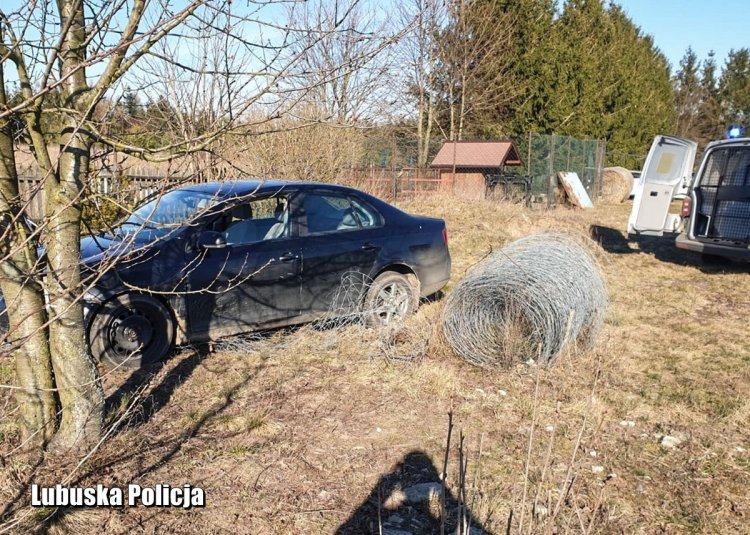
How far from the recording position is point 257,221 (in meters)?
5.54

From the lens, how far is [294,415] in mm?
4152

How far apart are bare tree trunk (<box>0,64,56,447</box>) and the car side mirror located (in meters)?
1.87

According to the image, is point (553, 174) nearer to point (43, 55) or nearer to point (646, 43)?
point (43, 55)

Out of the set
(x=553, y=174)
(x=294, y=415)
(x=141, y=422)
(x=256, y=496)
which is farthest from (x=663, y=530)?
(x=553, y=174)

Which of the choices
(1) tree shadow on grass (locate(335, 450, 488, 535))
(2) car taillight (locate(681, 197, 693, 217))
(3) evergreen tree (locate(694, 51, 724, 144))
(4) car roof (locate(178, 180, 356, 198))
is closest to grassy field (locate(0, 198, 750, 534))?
(1) tree shadow on grass (locate(335, 450, 488, 535))

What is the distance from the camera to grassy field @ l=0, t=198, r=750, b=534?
9.86 ft

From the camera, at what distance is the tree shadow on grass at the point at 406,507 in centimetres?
297

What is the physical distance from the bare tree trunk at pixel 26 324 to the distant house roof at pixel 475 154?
1580cm

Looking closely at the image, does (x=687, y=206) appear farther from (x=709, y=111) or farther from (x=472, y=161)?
(x=709, y=111)

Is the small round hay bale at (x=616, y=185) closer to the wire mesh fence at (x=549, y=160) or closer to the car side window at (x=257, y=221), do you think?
the wire mesh fence at (x=549, y=160)

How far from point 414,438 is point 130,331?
241 centimetres

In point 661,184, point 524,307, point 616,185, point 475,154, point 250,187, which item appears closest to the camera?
point 524,307

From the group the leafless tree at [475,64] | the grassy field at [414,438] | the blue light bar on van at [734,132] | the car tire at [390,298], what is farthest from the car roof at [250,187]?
the leafless tree at [475,64]

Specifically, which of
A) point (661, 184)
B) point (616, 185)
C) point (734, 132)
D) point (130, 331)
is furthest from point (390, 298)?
point (616, 185)
